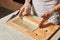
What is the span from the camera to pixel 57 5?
77 centimetres

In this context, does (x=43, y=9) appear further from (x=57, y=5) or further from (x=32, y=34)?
(x=32, y=34)

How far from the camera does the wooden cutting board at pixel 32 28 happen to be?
0.70 m

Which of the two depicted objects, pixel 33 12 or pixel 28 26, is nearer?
pixel 28 26

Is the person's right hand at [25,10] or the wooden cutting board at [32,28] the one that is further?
the person's right hand at [25,10]

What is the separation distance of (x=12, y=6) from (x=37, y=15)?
4.96 feet

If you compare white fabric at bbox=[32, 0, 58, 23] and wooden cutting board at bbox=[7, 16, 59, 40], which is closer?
wooden cutting board at bbox=[7, 16, 59, 40]

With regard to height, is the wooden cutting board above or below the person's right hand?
below

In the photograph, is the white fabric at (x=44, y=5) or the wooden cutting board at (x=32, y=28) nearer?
the wooden cutting board at (x=32, y=28)

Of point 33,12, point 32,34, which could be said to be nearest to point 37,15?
point 33,12

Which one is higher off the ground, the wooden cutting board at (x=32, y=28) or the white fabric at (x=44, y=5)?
the white fabric at (x=44, y=5)

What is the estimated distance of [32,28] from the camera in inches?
29.5

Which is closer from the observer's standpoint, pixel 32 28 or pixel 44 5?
pixel 32 28

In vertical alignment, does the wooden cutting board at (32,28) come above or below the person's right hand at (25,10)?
below

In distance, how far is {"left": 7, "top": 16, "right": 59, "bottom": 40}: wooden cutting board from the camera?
0.70m
